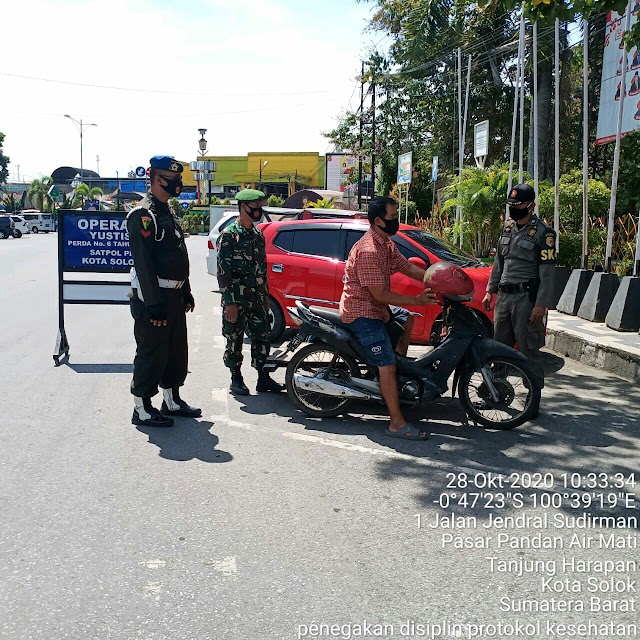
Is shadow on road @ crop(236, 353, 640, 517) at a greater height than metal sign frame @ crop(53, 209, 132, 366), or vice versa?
metal sign frame @ crop(53, 209, 132, 366)

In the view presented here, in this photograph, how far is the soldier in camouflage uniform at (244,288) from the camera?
6.31 metres

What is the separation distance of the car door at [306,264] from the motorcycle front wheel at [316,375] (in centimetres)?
270

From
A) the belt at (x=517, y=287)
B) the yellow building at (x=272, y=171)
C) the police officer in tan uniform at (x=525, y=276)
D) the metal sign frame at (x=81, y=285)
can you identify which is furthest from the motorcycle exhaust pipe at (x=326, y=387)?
the yellow building at (x=272, y=171)

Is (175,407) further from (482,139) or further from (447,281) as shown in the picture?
(482,139)

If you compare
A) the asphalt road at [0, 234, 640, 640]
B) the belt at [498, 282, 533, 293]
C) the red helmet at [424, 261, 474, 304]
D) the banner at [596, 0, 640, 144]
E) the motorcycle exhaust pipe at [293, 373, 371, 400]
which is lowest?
the asphalt road at [0, 234, 640, 640]

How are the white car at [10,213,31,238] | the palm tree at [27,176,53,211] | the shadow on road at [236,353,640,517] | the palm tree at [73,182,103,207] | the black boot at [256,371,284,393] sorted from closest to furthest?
the shadow on road at [236,353,640,517], the black boot at [256,371,284,393], the white car at [10,213,31,238], the palm tree at [73,182,103,207], the palm tree at [27,176,53,211]

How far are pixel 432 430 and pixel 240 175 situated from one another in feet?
243

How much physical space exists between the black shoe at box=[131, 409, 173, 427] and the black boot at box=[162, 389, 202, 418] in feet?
0.61

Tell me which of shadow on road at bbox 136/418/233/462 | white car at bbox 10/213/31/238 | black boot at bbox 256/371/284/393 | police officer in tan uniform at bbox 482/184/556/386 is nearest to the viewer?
shadow on road at bbox 136/418/233/462

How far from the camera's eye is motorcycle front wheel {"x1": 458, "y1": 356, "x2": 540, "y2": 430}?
5.47 metres

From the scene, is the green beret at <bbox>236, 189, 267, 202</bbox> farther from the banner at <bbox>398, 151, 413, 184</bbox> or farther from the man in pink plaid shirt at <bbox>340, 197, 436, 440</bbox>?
the banner at <bbox>398, 151, 413, 184</bbox>

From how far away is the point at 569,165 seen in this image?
85.8ft

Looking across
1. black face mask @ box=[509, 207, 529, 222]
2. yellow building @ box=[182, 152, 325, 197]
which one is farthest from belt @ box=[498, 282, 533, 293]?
yellow building @ box=[182, 152, 325, 197]

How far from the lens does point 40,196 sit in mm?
83000
